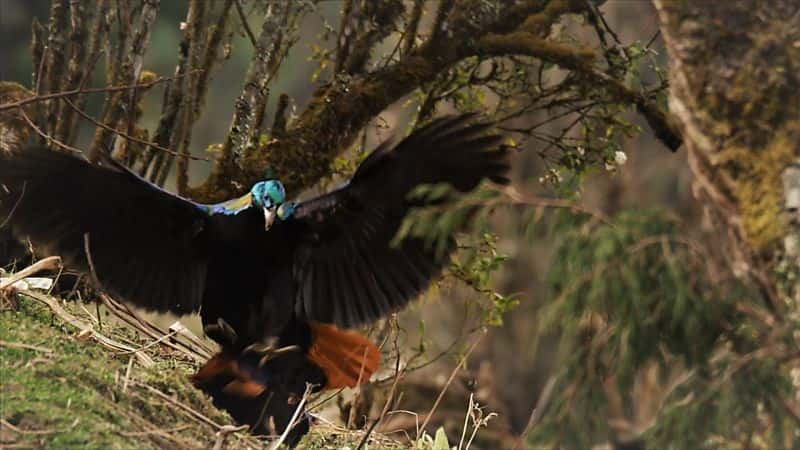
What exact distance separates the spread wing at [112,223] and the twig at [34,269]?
0.08 m

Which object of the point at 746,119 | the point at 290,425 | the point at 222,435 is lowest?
the point at 222,435

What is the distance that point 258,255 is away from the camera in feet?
15.6

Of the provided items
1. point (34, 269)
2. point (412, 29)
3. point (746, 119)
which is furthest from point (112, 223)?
point (746, 119)

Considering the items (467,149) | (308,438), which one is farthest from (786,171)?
(308,438)

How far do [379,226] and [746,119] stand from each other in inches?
63.7

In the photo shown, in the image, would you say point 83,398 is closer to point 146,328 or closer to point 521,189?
point 146,328

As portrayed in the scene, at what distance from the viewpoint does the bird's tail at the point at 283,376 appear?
4.61 m

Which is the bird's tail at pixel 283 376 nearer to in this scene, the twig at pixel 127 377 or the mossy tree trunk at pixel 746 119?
the twig at pixel 127 377

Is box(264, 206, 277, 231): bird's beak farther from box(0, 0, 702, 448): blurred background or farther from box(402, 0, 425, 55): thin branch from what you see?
box(0, 0, 702, 448): blurred background

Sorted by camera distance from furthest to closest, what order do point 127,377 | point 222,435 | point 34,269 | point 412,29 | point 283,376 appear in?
point 412,29 → point 283,376 → point 34,269 → point 127,377 → point 222,435

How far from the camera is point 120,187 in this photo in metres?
4.76

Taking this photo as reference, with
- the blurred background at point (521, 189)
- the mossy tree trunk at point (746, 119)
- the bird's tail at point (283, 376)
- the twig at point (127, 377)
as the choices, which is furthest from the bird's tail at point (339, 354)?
the blurred background at point (521, 189)

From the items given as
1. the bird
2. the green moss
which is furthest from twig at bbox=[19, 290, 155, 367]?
the green moss

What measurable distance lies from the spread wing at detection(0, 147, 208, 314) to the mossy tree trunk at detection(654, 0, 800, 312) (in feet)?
6.66
